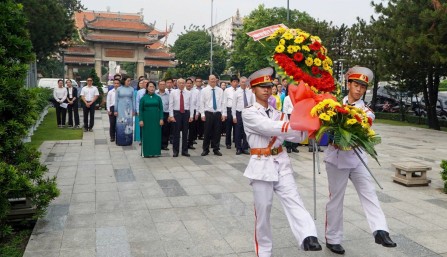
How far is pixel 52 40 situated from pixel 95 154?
37.6ft

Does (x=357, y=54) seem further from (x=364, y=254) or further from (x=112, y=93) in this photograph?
(x=364, y=254)

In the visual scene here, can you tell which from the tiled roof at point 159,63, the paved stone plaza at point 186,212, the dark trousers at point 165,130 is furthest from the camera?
the tiled roof at point 159,63

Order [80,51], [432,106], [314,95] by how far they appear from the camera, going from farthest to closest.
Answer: [80,51] → [432,106] → [314,95]

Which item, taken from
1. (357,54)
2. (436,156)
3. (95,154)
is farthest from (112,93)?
Result: (357,54)

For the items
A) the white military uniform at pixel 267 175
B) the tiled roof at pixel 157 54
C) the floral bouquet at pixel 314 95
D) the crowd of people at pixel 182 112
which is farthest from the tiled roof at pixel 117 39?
the white military uniform at pixel 267 175

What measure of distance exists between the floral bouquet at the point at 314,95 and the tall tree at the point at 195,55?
49.3 meters

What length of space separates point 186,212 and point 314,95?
269 centimetres

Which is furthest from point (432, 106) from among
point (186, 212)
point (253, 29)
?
point (253, 29)

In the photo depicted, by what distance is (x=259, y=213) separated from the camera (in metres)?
3.88

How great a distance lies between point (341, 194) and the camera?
4348mm

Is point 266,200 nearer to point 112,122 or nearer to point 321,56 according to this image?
point 321,56

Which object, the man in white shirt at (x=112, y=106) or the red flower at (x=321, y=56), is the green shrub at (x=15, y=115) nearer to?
the red flower at (x=321, y=56)

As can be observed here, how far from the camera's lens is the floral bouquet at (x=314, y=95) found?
11.9 ft

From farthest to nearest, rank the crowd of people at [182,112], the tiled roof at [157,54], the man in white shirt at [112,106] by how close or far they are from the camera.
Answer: the tiled roof at [157,54]
the man in white shirt at [112,106]
the crowd of people at [182,112]
